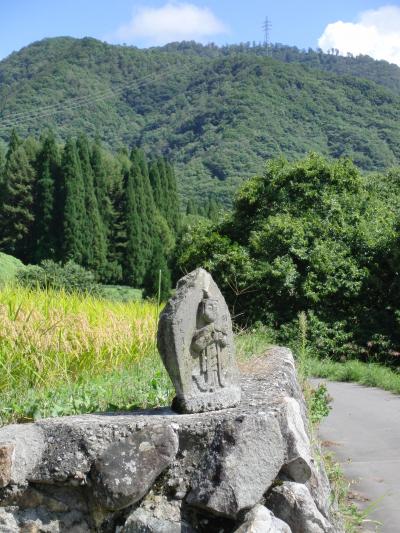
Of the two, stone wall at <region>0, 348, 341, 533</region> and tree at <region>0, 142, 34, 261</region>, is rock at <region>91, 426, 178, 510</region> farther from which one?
tree at <region>0, 142, 34, 261</region>

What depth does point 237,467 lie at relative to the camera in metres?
4.27

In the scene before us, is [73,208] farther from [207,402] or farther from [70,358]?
[207,402]

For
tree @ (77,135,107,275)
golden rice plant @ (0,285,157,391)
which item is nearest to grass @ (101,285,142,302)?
golden rice plant @ (0,285,157,391)

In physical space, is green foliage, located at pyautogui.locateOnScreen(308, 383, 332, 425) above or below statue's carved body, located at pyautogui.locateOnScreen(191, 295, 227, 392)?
below

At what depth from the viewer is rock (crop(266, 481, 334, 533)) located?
4438mm

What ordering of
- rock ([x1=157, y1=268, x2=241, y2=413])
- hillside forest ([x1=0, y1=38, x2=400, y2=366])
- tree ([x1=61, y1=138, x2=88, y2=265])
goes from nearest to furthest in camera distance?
rock ([x1=157, y1=268, x2=241, y2=413])
hillside forest ([x1=0, y1=38, x2=400, y2=366])
tree ([x1=61, y1=138, x2=88, y2=265])

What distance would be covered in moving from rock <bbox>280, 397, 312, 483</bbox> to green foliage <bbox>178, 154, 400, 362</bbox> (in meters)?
11.8

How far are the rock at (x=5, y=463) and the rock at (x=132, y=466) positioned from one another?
0.47m

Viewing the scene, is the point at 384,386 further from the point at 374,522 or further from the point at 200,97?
the point at 200,97

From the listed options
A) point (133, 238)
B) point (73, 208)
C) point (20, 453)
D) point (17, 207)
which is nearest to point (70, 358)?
point (20, 453)

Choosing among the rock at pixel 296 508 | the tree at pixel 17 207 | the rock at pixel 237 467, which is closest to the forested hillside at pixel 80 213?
the tree at pixel 17 207

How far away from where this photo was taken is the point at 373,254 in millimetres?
18156

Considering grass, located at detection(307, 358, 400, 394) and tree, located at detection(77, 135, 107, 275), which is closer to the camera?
grass, located at detection(307, 358, 400, 394)

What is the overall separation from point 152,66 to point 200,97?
30.1 m
